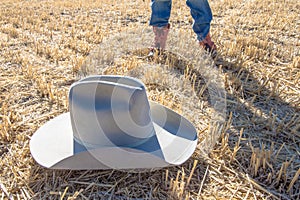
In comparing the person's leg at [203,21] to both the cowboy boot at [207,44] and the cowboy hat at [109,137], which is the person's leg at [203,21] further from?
the cowboy hat at [109,137]

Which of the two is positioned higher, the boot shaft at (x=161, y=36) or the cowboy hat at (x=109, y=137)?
the boot shaft at (x=161, y=36)

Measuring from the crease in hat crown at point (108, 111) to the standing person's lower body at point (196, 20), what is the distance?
1.20 metres

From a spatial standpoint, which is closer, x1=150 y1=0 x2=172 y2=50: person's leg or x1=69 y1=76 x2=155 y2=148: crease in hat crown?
x1=69 y1=76 x2=155 y2=148: crease in hat crown

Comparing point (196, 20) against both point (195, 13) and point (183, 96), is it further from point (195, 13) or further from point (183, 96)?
point (183, 96)

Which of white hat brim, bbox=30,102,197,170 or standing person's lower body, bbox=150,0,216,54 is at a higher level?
standing person's lower body, bbox=150,0,216,54

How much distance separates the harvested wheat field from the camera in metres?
1.01

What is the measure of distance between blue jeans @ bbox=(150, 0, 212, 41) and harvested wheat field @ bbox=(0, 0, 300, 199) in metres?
0.16

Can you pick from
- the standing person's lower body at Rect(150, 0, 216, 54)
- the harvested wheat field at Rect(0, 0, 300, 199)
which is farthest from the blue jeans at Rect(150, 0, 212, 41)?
the harvested wheat field at Rect(0, 0, 300, 199)

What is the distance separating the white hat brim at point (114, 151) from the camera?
0.99m

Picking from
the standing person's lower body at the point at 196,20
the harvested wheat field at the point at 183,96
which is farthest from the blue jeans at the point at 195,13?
the harvested wheat field at the point at 183,96

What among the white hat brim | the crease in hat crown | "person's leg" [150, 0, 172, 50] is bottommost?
the white hat brim

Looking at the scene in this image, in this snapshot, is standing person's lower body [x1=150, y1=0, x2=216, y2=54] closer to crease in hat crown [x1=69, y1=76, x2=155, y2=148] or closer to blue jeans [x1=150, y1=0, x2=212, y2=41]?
blue jeans [x1=150, y1=0, x2=212, y2=41]

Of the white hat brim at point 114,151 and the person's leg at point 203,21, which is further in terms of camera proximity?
the person's leg at point 203,21

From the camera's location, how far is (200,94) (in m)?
1.58
